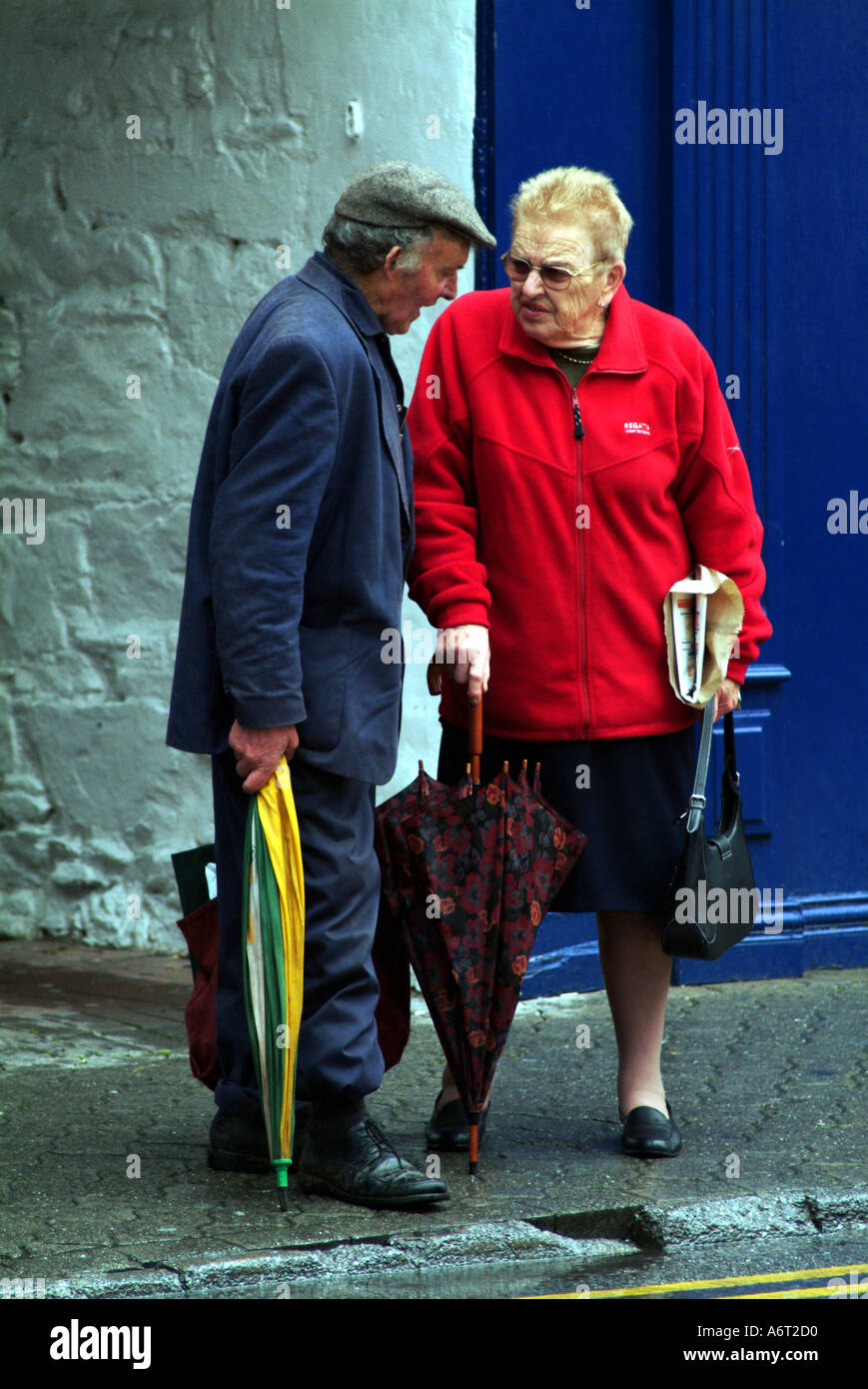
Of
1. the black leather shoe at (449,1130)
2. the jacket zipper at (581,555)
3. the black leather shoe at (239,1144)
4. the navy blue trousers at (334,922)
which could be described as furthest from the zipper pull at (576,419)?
the black leather shoe at (239,1144)

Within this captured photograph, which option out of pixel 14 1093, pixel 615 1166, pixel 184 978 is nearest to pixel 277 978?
pixel 615 1166

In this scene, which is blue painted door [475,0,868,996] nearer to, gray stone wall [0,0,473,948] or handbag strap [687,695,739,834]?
gray stone wall [0,0,473,948]

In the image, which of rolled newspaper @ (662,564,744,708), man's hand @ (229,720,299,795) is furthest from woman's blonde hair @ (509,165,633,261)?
man's hand @ (229,720,299,795)

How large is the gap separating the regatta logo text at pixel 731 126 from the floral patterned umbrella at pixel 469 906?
9.02 feet

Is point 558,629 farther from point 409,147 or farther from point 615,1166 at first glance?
point 409,147

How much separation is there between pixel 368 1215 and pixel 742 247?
3464 mm

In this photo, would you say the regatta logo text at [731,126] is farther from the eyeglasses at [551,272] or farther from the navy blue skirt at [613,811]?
the navy blue skirt at [613,811]

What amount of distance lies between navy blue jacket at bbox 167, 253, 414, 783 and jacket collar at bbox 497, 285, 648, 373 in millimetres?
358

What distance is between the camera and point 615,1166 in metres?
3.96

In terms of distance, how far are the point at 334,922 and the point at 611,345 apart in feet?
4.61

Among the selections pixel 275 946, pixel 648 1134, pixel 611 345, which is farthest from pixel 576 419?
pixel 648 1134

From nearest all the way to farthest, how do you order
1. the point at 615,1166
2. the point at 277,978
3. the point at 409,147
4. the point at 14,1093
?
the point at 277,978
the point at 615,1166
the point at 14,1093
the point at 409,147

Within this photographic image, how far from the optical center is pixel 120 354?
20.1ft
